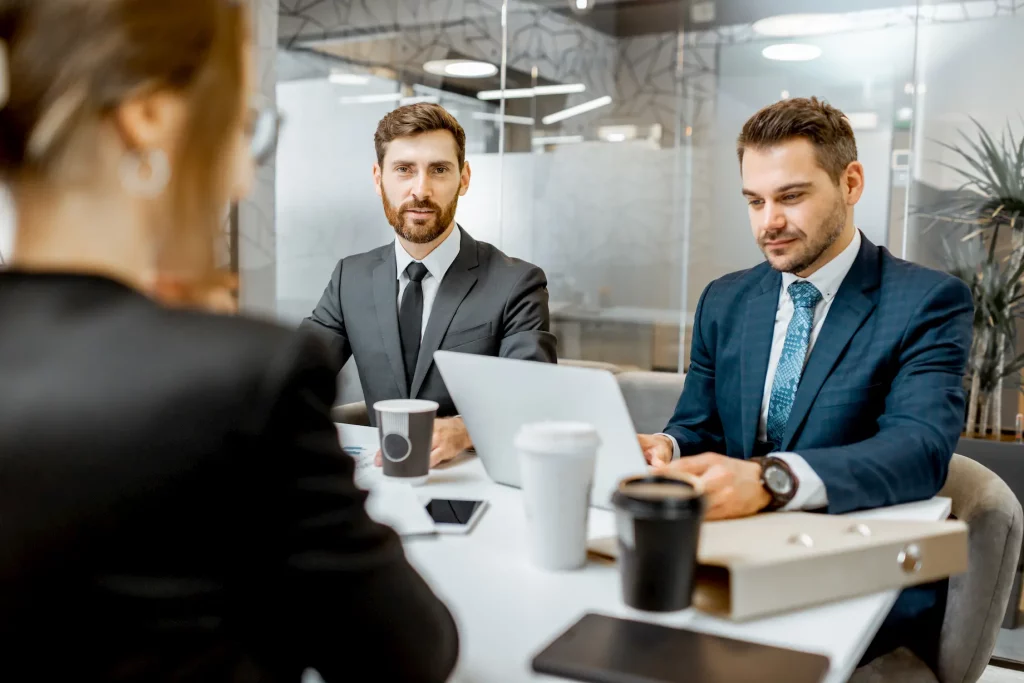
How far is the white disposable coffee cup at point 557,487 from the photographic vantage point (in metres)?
1.03

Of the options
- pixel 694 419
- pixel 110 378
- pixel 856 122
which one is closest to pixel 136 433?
pixel 110 378

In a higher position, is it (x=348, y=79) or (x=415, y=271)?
(x=348, y=79)

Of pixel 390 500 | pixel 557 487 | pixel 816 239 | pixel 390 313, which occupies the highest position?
pixel 816 239

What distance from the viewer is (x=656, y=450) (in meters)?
1.64

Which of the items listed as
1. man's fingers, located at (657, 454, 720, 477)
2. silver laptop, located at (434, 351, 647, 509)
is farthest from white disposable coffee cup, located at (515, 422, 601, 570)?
man's fingers, located at (657, 454, 720, 477)

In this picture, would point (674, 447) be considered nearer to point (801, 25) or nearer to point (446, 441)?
point (446, 441)

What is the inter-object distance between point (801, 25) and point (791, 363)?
274 cm

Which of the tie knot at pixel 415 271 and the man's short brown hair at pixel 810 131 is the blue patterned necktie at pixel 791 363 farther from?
the tie knot at pixel 415 271

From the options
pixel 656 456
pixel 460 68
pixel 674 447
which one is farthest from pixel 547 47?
pixel 656 456

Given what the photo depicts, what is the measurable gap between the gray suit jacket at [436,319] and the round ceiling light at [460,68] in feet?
7.97

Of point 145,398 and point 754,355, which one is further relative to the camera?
point 754,355

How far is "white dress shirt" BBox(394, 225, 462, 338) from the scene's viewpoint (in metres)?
2.42

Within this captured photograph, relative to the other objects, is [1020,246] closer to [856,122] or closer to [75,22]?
[856,122]

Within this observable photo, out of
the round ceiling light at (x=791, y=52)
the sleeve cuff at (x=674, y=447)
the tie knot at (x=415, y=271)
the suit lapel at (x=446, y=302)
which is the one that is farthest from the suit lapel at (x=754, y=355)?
the round ceiling light at (x=791, y=52)
